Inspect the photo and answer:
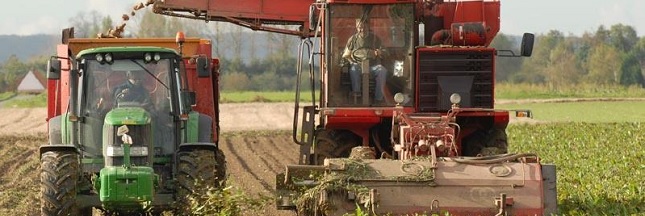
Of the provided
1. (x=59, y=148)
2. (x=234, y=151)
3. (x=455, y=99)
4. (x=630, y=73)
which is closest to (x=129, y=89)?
(x=59, y=148)

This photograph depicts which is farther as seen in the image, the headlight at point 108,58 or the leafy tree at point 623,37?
the leafy tree at point 623,37

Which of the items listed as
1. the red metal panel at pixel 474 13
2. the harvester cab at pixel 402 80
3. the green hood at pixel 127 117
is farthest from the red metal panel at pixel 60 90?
the red metal panel at pixel 474 13

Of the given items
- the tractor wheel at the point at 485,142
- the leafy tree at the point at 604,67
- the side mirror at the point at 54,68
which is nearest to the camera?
the side mirror at the point at 54,68

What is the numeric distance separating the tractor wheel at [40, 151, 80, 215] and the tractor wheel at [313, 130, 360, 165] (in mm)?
3496

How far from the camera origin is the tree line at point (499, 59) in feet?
256

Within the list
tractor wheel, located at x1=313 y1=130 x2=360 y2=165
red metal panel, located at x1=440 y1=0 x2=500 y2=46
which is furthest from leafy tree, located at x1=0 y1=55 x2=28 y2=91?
tractor wheel, located at x1=313 y1=130 x2=360 y2=165

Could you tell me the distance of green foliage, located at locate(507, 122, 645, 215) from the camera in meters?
13.9

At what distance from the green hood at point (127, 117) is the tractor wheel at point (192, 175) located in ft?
1.60

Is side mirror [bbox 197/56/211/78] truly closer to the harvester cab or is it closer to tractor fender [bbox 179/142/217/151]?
tractor fender [bbox 179/142/217/151]

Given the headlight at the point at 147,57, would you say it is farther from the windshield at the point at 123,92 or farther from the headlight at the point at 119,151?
the headlight at the point at 119,151

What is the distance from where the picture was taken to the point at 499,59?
248ft

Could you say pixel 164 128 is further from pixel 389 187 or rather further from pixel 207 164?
pixel 389 187

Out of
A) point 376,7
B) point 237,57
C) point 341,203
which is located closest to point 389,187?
point 341,203

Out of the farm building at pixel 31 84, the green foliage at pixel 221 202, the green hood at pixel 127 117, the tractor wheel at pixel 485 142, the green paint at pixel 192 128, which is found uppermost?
the green hood at pixel 127 117
